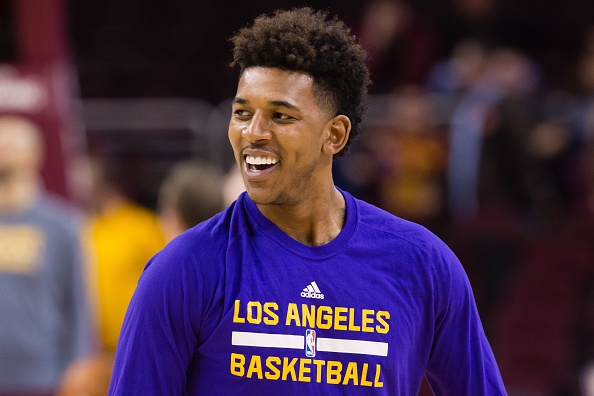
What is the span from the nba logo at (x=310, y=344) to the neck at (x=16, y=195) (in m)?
4.28

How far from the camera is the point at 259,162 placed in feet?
8.46

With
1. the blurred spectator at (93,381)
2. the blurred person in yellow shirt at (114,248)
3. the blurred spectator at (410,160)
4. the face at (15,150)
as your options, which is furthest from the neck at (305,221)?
the blurred spectator at (410,160)

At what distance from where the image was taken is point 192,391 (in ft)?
8.36

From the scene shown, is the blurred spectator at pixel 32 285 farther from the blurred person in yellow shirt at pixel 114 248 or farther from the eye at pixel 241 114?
the eye at pixel 241 114

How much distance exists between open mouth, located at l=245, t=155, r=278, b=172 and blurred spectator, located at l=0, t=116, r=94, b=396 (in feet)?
13.0

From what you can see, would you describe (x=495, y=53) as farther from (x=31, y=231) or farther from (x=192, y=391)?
(x=192, y=391)

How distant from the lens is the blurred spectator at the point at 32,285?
6.22 metres

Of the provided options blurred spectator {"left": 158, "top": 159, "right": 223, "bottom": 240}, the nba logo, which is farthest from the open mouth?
blurred spectator {"left": 158, "top": 159, "right": 223, "bottom": 240}

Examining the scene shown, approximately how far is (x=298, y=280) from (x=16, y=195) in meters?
4.24

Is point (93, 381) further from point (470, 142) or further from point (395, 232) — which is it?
point (470, 142)

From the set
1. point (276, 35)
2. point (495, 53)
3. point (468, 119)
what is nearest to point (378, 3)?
point (495, 53)

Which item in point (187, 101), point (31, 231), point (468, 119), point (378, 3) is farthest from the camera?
point (187, 101)

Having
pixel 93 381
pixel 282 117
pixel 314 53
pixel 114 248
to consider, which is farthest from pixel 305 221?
pixel 114 248

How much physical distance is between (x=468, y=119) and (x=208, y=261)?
5.45 meters
